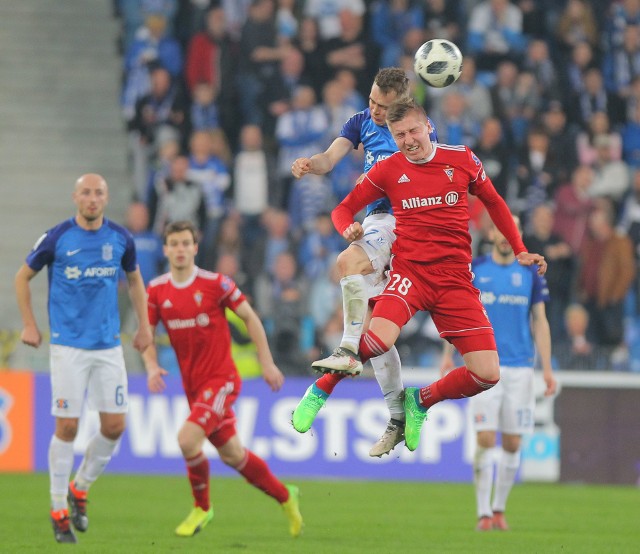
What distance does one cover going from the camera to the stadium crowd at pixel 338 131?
16844mm

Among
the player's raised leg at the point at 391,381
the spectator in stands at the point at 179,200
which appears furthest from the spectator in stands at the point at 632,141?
the player's raised leg at the point at 391,381

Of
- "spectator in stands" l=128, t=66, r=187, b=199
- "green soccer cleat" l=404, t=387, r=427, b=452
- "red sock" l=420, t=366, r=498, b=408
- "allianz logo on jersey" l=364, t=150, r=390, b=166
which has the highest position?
"spectator in stands" l=128, t=66, r=187, b=199

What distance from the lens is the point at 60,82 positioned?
816 inches

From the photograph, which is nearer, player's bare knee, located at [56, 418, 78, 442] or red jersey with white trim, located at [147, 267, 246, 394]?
player's bare knee, located at [56, 418, 78, 442]

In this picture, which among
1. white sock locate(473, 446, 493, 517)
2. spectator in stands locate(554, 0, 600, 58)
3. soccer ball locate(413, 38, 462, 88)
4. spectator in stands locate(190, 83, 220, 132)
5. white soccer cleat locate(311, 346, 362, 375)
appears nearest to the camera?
white soccer cleat locate(311, 346, 362, 375)

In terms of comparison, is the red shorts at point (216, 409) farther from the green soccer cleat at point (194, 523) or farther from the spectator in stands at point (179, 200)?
the spectator in stands at point (179, 200)

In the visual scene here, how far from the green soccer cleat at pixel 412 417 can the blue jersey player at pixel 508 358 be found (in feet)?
9.64

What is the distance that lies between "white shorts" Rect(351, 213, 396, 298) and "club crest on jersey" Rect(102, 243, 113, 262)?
2.37 m

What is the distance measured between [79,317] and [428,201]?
3.14 meters

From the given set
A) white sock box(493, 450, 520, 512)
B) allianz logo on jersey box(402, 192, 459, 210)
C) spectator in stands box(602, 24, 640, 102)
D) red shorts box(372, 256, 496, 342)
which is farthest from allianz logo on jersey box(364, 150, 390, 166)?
spectator in stands box(602, 24, 640, 102)

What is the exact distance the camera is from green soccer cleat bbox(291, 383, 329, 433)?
8.73 metres

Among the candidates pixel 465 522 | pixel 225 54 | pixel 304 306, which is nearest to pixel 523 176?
pixel 304 306

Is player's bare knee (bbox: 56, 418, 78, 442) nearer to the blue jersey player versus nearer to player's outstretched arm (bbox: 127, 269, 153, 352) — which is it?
player's outstretched arm (bbox: 127, 269, 153, 352)

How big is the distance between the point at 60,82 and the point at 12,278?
11.1ft
